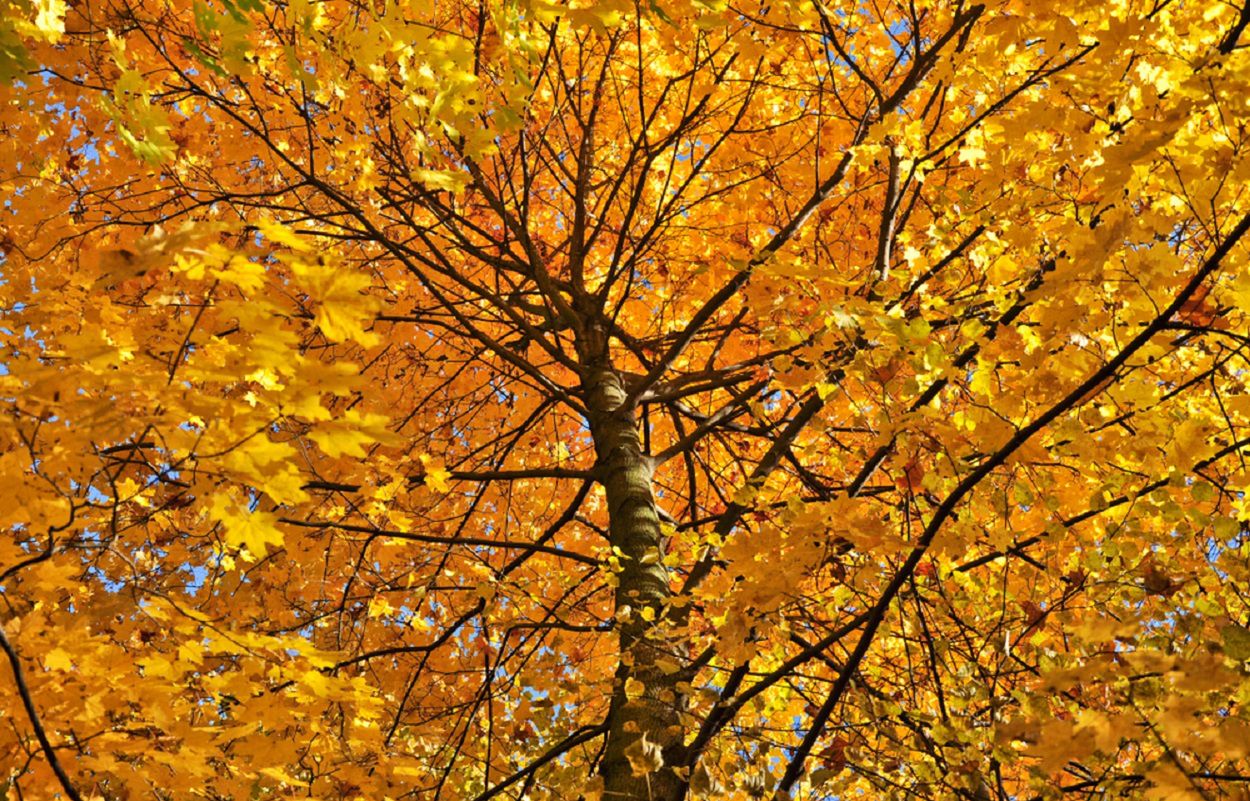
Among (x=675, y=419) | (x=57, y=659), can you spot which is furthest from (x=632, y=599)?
(x=57, y=659)

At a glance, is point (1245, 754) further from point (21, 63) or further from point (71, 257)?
point (71, 257)

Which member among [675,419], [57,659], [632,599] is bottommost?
[57,659]

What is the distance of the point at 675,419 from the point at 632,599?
1636 millimetres

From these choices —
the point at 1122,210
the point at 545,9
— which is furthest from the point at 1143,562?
the point at 545,9

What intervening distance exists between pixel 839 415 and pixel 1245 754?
9.19ft

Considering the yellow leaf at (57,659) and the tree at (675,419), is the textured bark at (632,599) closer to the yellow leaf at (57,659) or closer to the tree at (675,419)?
the tree at (675,419)

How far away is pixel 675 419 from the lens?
502cm

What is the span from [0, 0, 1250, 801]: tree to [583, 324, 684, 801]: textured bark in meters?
0.02

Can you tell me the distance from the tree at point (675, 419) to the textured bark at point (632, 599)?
0.02 m

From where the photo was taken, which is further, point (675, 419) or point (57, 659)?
point (675, 419)

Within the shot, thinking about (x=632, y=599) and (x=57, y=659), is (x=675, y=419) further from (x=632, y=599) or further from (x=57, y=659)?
(x=57, y=659)

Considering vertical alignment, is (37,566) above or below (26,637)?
above

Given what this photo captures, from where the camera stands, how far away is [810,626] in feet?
11.3

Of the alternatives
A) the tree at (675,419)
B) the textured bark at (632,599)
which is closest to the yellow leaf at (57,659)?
the tree at (675,419)
